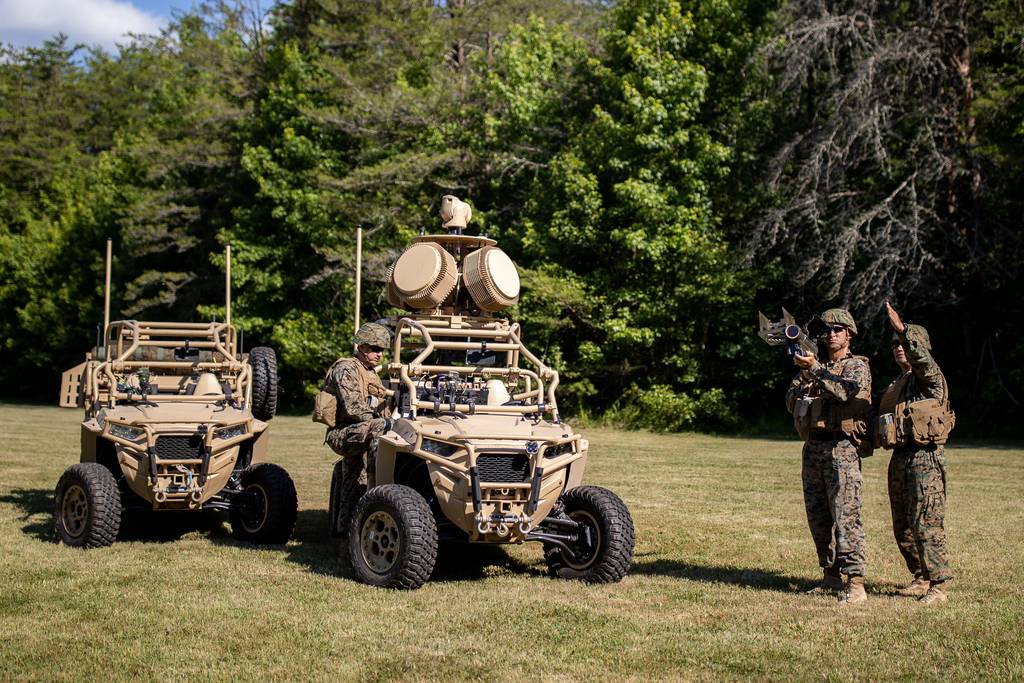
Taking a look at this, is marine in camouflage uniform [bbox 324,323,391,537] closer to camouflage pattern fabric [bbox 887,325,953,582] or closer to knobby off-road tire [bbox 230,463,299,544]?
knobby off-road tire [bbox 230,463,299,544]

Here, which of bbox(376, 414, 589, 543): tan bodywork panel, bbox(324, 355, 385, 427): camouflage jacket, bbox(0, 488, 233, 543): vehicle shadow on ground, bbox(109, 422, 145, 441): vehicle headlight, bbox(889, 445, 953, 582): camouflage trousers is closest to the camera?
bbox(889, 445, 953, 582): camouflage trousers

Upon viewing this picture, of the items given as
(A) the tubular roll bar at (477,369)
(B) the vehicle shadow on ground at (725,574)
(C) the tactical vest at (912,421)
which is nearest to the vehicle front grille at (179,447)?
(A) the tubular roll bar at (477,369)

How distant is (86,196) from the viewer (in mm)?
50844

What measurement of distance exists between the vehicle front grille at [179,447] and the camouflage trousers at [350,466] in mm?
1302

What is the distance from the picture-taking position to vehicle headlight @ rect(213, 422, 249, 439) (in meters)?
11.0

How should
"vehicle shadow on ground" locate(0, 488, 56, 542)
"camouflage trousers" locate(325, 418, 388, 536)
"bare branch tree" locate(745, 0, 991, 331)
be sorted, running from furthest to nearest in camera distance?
"bare branch tree" locate(745, 0, 991, 331), "vehicle shadow on ground" locate(0, 488, 56, 542), "camouflage trousers" locate(325, 418, 388, 536)

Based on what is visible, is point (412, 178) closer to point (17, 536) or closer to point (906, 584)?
point (17, 536)

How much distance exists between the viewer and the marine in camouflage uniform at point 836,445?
28.4ft

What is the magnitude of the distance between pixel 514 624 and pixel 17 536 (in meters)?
5.79

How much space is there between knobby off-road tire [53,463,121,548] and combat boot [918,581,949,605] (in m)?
6.82

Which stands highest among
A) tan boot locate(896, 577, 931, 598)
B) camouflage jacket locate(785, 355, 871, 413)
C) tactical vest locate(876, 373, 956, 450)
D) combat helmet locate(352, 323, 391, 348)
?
combat helmet locate(352, 323, 391, 348)

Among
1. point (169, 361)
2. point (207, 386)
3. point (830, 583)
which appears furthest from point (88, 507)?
point (830, 583)

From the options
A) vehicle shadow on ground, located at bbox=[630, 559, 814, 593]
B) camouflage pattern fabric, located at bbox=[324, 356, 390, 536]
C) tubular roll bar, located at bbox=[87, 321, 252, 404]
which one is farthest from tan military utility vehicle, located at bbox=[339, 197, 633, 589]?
tubular roll bar, located at bbox=[87, 321, 252, 404]

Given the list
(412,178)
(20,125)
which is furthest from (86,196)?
(412,178)
